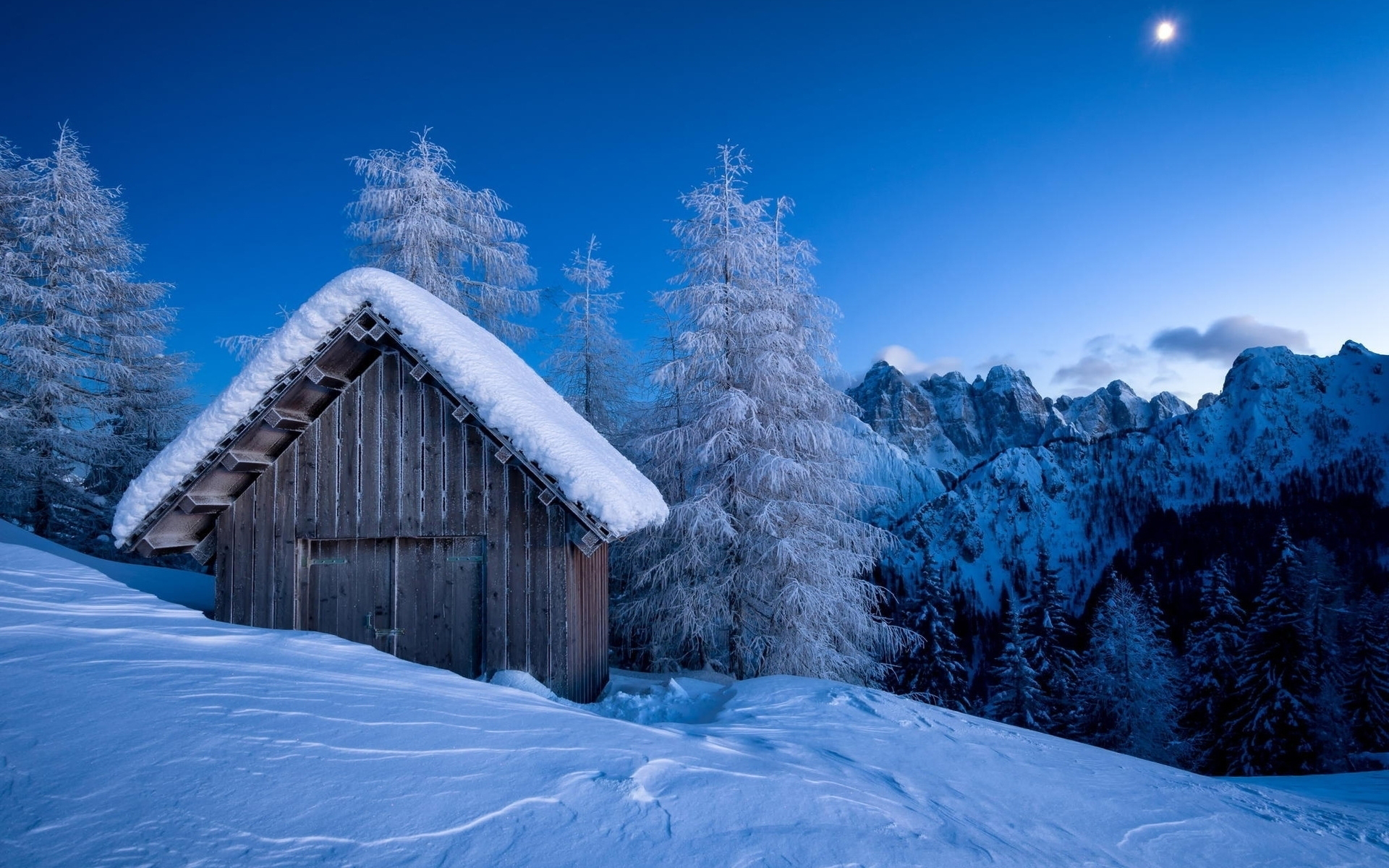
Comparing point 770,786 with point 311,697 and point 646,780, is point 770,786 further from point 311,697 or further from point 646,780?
point 311,697

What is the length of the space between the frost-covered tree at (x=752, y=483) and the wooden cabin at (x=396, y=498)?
12.1 feet

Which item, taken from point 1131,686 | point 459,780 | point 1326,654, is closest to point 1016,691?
point 1131,686

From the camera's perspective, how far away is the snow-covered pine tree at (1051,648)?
79.2 feet

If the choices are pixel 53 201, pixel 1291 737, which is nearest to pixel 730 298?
pixel 53 201

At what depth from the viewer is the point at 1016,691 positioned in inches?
932

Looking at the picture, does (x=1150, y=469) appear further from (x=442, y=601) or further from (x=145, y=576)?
(x=145, y=576)

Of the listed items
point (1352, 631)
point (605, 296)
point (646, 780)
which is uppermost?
point (605, 296)

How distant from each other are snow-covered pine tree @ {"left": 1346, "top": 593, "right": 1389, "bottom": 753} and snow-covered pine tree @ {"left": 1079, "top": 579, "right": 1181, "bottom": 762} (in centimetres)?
452

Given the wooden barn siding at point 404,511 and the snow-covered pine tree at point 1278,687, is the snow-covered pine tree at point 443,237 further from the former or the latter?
the snow-covered pine tree at point 1278,687

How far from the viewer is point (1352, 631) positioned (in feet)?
60.6

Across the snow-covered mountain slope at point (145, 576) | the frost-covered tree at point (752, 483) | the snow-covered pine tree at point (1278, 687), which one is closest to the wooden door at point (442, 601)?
the snow-covered mountain slope at point (145, 576)

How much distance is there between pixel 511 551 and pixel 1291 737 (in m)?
23.1

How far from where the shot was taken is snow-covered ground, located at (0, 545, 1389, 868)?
221cm

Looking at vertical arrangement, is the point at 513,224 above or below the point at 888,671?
above
